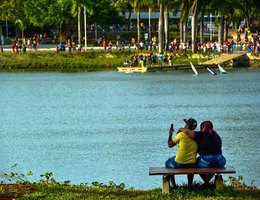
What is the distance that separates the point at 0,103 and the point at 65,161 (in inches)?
1360

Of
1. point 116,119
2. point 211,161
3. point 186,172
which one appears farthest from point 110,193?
point 116,119

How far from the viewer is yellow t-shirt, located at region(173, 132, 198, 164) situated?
20.8 m

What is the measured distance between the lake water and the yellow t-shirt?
666 centimetres

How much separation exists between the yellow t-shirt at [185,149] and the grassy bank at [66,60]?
80159 mm

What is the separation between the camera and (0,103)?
68625mm

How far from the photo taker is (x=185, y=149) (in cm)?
2080

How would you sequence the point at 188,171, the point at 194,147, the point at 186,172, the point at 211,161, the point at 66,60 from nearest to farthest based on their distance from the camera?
the point at 186,172
the point at 188,171
the point at 211,161
the point at 194,147
the point at 66,60

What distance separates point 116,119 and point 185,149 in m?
33.2

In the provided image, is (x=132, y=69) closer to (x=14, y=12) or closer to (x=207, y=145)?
(x=14, y=12)

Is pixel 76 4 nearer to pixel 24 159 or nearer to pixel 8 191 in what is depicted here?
pixel 24 159

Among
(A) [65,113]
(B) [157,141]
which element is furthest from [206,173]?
(A) [65,113]

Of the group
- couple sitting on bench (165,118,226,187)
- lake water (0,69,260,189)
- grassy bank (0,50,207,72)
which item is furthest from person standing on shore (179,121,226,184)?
grassy bank (0,50,207,72)

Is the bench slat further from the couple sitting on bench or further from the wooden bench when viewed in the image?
the couple sitting on bench

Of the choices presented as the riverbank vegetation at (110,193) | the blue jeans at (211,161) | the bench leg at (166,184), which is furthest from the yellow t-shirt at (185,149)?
the bench leg at (166,184)
